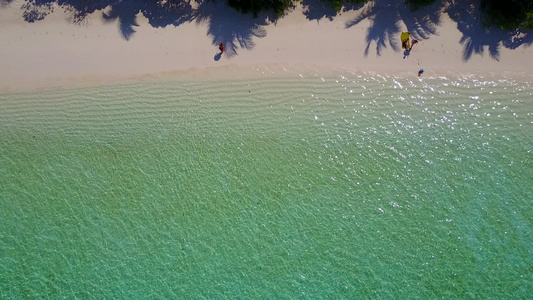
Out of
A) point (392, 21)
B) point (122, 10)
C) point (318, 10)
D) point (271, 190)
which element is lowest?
point (271, 190)

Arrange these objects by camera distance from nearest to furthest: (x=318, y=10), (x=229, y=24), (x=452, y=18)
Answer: (x=452, y=18), (x=318, y=10), (x=229, y=24)

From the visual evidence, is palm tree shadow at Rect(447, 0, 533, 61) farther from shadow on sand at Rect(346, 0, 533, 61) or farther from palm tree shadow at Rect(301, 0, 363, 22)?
palm tree shadow at Rect(301, 0, 363, 22)

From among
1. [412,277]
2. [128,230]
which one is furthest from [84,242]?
[412,277]

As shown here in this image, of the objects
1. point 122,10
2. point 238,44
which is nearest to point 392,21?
point 238,44

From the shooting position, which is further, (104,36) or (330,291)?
(104,36)

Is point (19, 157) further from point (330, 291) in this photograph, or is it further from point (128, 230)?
point (330, 291)

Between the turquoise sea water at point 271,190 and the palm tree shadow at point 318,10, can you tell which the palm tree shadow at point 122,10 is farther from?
the palm tree shadow at point 318,10

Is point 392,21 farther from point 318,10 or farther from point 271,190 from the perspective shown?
point 271,190
